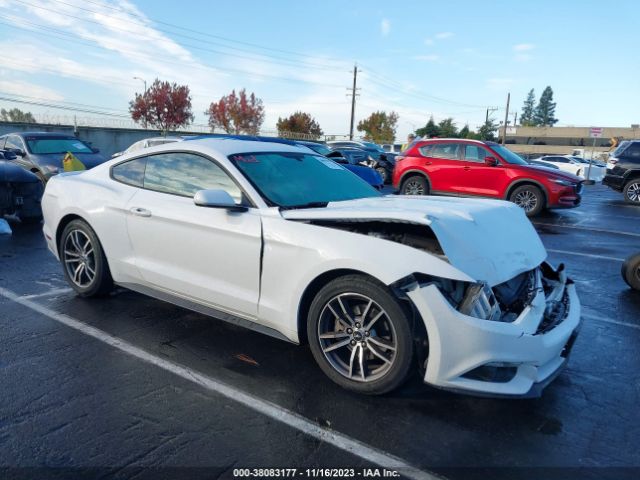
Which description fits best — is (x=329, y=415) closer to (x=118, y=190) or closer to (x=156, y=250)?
(x=156, y=250)

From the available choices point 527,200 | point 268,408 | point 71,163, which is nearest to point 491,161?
point 527,200

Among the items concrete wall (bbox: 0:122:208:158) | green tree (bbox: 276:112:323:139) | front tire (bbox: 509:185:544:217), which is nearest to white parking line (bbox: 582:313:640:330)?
front tire (bbox: 509:185:544:217)

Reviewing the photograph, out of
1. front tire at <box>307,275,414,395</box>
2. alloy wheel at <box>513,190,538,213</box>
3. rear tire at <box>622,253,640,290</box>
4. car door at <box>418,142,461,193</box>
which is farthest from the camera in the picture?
car door at <box>418,142,461,193</box>

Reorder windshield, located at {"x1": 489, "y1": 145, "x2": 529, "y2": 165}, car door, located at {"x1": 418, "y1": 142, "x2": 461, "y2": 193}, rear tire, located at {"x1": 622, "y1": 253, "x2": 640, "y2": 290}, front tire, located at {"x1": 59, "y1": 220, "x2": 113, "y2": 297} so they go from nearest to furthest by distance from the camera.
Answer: front tire, located at {"x1": 59, "y1": 220, "x2": 113, "y2": 297} < rear tire, located at {"x1": 622, "y1": 253, "x2": 640, "y2": 290} < windshield, located at {"x1": 489, "y1": 145, "x2": 529, "y2": 165} < car door, located at {"x1": 418, "y1": 142, "x2": 461, "y2": 193}

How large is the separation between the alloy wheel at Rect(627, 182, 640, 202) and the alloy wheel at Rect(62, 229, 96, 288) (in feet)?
52.2

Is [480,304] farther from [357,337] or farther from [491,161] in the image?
[491,161]

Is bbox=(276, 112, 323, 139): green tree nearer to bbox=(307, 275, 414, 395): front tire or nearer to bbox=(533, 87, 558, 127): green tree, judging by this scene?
bbox=(307, 275, 414, 395): front tire

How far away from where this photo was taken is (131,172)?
432cm

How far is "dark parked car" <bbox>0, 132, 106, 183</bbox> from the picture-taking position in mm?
10844

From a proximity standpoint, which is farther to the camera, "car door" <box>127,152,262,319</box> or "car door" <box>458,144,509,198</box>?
"car door" <box>458,144,509,198</box>

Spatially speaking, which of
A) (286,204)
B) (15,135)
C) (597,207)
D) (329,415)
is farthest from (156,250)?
(597,207)

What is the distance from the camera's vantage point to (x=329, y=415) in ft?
9.07

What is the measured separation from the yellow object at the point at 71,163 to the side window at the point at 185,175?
8.01 metres

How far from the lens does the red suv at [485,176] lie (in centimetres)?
1142
